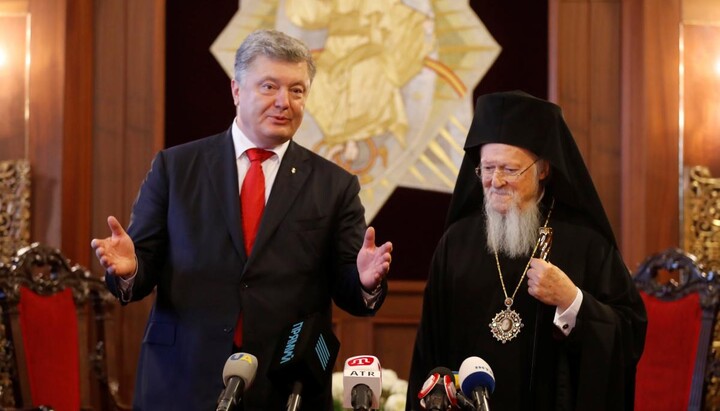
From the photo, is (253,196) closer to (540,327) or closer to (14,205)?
(540,327)

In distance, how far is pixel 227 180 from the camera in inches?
131

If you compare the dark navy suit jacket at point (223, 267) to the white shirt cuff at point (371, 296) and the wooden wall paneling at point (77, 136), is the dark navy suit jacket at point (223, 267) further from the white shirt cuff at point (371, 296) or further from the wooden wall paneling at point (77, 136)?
the wooden wall paneling at point (77, 136)

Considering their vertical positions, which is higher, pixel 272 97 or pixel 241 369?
pixel 272 97

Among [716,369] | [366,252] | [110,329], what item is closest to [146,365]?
[366,252]

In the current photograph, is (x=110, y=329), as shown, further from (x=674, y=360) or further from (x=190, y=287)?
(x=674, y=360)

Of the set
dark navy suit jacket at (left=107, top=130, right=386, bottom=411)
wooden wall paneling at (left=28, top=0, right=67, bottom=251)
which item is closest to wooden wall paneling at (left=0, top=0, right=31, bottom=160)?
wooden wall paneling at (left=28, top=0, right=67, bottom=251)

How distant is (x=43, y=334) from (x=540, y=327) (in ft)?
8.28

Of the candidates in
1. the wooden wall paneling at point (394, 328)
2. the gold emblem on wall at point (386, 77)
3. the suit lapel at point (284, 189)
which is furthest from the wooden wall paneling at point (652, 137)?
the suit lapel at point (284, 189)

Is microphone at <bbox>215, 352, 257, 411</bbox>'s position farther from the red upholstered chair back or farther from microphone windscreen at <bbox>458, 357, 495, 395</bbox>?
the red upholstered chair back

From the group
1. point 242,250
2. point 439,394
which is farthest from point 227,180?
point 439,394

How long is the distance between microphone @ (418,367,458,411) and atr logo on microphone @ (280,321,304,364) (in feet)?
1.21

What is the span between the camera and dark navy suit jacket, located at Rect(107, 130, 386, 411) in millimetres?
3166

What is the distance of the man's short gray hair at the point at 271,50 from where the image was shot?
10.9ft

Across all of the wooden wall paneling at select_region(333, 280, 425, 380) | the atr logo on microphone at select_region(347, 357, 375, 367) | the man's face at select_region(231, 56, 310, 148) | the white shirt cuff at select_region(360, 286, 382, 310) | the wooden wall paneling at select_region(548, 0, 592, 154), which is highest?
the wooden wall paneling at select_region(548, 0, 592, 154)
